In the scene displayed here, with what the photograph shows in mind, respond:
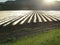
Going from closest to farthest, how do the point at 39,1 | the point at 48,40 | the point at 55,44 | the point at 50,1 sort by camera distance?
the point at 55,44 < the point at 48,40 < the point at 50,1 < the point at 39,1

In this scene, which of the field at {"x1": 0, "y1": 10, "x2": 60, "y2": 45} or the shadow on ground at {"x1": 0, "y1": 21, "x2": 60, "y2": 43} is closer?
the field at {"x1": 0, "y1": 10, "x2": 60, "y2": 45}

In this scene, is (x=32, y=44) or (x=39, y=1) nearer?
(x=32, y=44)

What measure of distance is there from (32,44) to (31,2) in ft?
461

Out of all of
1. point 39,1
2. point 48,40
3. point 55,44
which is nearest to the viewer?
point 55,44

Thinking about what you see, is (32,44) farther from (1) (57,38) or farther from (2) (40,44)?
(1) (57,38)

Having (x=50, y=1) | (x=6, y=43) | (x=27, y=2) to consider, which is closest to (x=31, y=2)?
(x=27, y=2)

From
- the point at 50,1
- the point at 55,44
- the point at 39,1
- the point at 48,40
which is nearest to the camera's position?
the point at 55,44

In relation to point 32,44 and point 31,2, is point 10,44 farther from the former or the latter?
point 31,2

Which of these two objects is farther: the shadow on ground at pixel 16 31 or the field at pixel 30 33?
the shadow on ground at pixel 16 31

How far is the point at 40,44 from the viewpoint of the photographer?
21.3 feet

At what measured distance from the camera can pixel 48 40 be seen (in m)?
6.88

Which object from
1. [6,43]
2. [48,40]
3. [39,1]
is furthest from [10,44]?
[39,1]

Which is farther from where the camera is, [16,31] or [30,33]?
[16,31]

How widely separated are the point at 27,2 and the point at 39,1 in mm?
11008
